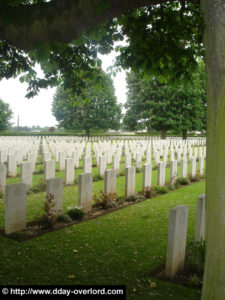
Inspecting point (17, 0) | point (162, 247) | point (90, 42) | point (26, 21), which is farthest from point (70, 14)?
point (162, 247)

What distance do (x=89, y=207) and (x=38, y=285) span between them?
325 cm

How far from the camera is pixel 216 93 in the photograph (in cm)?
266

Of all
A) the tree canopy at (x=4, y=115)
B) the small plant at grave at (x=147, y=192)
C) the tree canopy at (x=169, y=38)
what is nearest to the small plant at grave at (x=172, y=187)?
the small plant at grave at (x=147, y=192)

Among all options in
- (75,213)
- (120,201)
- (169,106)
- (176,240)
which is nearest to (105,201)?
(120,201)

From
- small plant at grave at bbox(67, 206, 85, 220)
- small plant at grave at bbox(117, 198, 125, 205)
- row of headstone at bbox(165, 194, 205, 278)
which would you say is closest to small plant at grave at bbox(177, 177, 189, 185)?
small plant at grave at bbox(117, 198, 125, 205)

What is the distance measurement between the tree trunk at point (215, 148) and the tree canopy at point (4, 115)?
43.7 m

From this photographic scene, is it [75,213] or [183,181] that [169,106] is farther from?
[75,213]

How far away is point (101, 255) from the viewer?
442 cm

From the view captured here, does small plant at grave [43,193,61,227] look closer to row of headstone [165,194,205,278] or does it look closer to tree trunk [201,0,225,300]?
row of headstone [165,194,205,278]

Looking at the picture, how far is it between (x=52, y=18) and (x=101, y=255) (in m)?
3.42

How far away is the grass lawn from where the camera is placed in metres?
3.60

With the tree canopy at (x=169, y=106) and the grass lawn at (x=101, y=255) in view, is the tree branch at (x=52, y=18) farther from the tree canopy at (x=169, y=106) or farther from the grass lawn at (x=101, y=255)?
the tree canopy at (x=169, y=106)

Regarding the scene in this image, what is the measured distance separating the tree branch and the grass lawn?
9.95 ft

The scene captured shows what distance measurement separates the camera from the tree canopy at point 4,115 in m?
43.5
